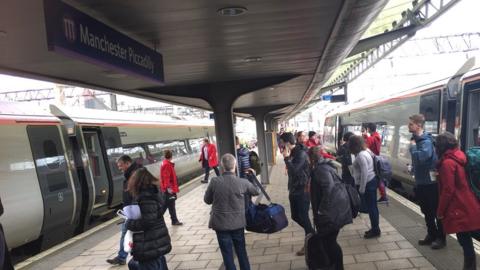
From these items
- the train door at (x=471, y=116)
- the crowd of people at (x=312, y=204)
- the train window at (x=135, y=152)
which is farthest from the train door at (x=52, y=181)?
the train door at (x=471, y=116)

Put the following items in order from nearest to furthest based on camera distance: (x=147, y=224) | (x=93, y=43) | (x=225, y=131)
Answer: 1. (x=93, y=43)
2. (x=147, y=224)
3. (x=225, y=131)

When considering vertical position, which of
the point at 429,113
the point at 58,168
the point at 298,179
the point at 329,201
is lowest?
the point at 329,201

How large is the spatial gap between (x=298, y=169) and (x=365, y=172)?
1059 millimetres

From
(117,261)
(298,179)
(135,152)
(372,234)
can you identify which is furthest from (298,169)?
(135,152)

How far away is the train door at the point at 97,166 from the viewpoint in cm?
1168

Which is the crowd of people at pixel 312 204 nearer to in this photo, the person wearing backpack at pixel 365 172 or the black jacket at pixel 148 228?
the black jacket at pixel 148 228

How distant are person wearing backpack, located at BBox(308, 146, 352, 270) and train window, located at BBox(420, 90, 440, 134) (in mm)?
5438

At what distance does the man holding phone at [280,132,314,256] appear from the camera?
636 cm

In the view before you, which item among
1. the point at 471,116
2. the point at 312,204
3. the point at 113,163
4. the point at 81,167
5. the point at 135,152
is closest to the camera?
the point at 312,204

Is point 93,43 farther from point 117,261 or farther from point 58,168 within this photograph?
point 58,168

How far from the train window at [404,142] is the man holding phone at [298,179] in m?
6.30

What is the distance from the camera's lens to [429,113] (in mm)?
10438

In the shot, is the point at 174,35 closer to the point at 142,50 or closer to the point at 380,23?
the point at 142,50

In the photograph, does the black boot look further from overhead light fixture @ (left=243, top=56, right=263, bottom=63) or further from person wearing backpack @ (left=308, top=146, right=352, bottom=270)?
overhead light fixture @ (left=243, top=56, right=263, bottom=63)
